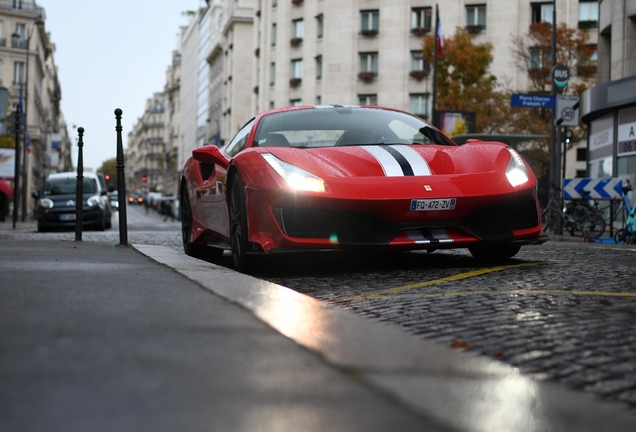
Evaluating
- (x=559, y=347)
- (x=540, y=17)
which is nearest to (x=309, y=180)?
(x=559, y=347)

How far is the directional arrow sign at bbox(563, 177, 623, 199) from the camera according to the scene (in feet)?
59.0

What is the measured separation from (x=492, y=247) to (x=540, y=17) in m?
49.2

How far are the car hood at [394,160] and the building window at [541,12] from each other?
161ft

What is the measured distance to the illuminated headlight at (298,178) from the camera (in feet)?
20.5

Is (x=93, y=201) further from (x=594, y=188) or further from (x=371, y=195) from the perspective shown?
(x=371, y=195)

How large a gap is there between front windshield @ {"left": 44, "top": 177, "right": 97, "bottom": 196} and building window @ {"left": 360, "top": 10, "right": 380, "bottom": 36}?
36.6 metres

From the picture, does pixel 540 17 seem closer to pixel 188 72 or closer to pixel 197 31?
pixel 197 31

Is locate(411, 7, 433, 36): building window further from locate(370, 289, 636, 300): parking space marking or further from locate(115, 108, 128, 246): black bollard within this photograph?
locate(370, 289, 636, 300): parking space marking

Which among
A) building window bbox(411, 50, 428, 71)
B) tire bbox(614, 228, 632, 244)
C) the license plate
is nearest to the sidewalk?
the license plate

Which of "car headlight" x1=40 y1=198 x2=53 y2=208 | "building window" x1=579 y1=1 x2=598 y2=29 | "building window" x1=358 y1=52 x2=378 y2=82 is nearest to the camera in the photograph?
"car headlight" x1=40 y1=198 x2=53 y2=208

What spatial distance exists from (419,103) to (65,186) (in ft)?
118

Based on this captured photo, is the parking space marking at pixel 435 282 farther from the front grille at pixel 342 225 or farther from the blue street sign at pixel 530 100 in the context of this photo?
the blue street sign at pixel 530 100

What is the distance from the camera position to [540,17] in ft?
177

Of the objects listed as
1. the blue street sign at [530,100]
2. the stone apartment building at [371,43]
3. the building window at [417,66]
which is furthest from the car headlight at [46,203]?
the building window at [417,66]
